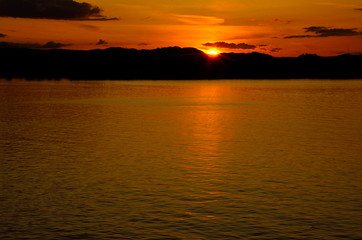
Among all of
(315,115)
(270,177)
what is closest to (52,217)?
(270,177)

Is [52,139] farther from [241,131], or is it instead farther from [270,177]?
[270,177]

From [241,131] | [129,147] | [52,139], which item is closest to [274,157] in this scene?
[129,147]

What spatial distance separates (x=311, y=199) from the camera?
24016mm

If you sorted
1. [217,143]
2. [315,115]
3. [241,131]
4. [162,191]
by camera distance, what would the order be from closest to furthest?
[162,191] → [217,143] → [241,131] → [315,115]

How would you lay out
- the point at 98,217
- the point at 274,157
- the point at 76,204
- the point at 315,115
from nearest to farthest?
the point at 98,217
the point at 76,204
the point at 274,157
the point at 315,115

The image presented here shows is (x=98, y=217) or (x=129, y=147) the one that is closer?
(x=98, y=217)

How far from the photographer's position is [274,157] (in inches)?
1405

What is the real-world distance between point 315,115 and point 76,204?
173ft

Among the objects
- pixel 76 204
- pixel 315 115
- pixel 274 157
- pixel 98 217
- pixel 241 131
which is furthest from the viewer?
pixel 315 115

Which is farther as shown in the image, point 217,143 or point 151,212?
point 217,143

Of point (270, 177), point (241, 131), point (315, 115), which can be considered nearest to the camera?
point (270, 177)

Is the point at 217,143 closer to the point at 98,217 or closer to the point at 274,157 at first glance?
the point at 274,157

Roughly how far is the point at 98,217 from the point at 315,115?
5417 cm

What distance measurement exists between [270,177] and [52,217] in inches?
509
